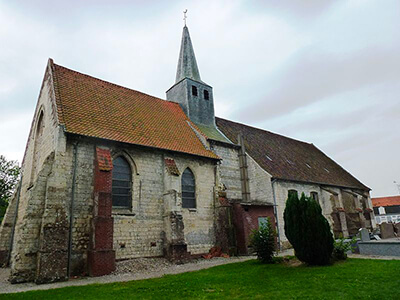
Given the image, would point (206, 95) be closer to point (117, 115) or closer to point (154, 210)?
point (117, 115)

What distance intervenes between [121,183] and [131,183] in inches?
20.3

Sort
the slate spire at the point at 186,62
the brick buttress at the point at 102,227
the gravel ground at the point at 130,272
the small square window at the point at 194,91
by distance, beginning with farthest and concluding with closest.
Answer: the slate spire at the point at 186,62
the small square window at the point at 194,91
the brick buttress at the point at 102,227
the gravel ground at the point at 130,272

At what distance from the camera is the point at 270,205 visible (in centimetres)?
2028

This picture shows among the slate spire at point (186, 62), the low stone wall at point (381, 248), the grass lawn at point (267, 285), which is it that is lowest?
the grass lawn at point (267, 285)

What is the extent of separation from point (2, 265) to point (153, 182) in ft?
29.8

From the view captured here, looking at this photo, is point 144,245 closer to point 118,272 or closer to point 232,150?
point 118,272

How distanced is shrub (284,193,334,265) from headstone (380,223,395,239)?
60.5 ft

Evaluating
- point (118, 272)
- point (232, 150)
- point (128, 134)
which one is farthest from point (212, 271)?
point (232, 150)

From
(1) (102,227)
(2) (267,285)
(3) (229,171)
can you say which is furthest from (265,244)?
(3) (229,171)

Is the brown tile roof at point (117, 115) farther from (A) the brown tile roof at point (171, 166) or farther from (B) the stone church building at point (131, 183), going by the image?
(A) the brown tile roof at point (171, 166)

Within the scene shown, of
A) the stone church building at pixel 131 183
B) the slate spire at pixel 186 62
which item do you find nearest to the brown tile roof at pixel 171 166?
the stone church building at pixel 131 183

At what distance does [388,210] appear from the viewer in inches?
2406

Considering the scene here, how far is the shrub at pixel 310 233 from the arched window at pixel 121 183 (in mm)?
8088

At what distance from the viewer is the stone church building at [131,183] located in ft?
41.0
